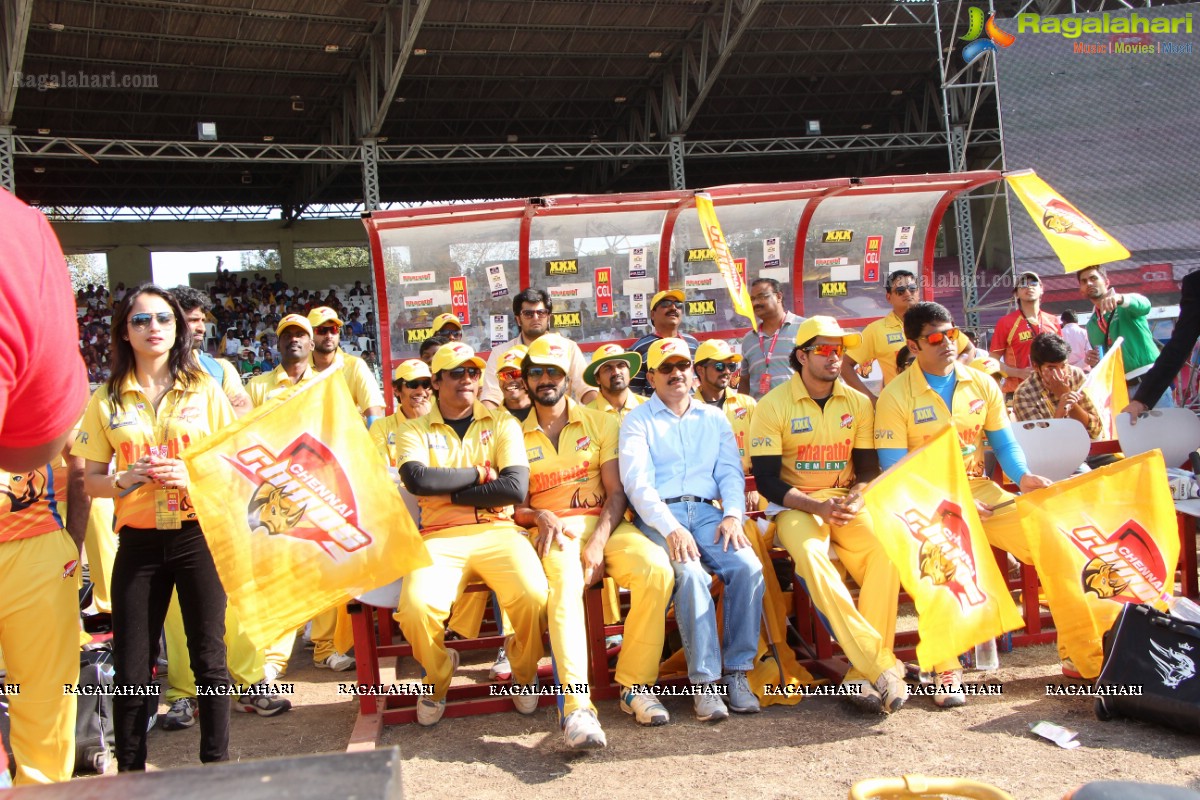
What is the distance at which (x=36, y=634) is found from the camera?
3221mm

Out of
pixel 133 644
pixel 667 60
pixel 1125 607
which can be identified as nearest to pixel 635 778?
pixel 133 644

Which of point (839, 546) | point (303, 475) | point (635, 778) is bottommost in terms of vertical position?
point (635, 778)

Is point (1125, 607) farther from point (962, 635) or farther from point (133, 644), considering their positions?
point (133, 644)

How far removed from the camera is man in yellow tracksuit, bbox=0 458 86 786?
3.21 metres

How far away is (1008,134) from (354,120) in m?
12.5

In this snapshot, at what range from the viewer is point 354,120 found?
19.0m

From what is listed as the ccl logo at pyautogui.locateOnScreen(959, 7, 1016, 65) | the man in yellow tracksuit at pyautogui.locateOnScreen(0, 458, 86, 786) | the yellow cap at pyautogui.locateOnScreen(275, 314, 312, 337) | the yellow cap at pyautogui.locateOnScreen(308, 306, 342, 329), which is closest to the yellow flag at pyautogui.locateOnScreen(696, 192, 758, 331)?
the yellow cap at pyautogui.locateOnScreen(308, 306, 342, 329)

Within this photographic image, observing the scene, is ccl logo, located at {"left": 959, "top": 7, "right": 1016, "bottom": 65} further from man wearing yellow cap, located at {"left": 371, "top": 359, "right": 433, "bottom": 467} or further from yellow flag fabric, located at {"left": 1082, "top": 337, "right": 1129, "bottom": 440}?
man wearing yellow cap, located at {"left": 371, "top": 359, "right": 433, "bottom": 467}

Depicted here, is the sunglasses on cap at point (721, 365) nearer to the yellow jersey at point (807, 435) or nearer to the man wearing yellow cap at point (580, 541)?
the yellow jersey at point (807, 435)

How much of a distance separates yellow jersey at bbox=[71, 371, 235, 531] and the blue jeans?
2.06 metres

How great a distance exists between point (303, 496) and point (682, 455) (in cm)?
184

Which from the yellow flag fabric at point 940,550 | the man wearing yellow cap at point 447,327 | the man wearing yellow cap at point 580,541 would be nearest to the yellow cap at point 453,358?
the man wearing yellow cap at point 580,541

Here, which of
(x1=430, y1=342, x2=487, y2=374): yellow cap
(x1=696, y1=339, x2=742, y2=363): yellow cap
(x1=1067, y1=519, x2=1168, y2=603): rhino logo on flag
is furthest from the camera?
(x1=696, y1=339, x2=742, y2=363): yellow cap

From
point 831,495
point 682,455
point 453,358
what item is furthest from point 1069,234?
point 453,358
